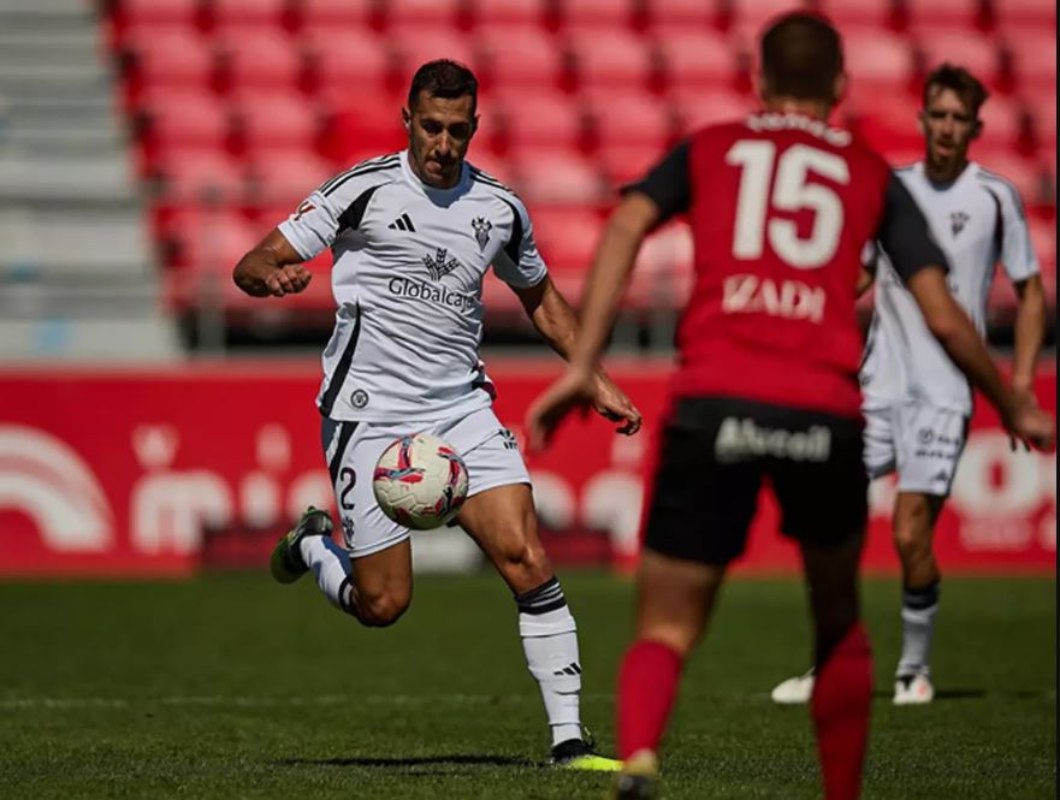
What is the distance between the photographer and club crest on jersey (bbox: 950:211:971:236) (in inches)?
410

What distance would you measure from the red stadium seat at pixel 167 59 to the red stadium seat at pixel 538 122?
298 centimetres

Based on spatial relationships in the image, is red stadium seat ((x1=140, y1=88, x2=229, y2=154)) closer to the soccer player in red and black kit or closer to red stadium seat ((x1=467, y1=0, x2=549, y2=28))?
red stadium seat ((x1=467, y1=0, x2=549, y2=28))

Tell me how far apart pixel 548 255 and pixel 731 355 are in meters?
14.0

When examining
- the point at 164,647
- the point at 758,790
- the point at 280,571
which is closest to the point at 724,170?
the point at 758,790

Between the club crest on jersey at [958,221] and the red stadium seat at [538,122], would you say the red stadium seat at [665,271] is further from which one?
the club crest on jersey at [958,221]

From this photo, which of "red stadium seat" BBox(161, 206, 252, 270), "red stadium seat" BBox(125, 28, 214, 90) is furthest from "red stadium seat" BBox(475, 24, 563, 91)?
"red stadium seat" BBox(161, 206, 252, 270)

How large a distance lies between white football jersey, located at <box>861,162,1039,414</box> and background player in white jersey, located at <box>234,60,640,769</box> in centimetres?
292

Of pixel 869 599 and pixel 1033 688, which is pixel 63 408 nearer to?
pixel 869 599

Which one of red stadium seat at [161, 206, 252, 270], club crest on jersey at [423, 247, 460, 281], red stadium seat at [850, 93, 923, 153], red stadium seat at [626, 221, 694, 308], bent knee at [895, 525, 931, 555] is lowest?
bent knee at [895, 525, 931, 555]

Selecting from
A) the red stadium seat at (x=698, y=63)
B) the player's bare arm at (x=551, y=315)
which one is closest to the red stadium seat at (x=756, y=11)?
the red stadium seat at (x=698, y=63)

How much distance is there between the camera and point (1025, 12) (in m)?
25.2

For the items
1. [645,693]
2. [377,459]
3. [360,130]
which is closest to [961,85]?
[377,459]

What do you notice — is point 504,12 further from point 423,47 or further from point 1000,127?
point 1000,127

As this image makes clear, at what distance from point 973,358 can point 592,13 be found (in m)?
18.9
